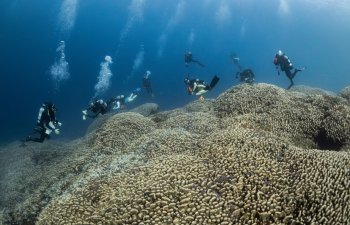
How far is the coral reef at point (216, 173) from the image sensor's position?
4.28 metres

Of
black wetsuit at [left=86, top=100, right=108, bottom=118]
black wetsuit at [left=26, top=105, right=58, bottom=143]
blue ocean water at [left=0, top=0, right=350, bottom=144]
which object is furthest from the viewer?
blue ocean water at [left=0, top=0, right=350, bottom=144]

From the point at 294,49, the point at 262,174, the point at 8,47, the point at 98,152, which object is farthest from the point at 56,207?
the point at 294,49

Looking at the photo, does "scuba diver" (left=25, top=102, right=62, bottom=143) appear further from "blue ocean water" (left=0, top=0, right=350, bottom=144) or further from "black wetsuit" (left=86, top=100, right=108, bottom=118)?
"blue ocean water" (left=0, top=0, right=350, bottom=144)

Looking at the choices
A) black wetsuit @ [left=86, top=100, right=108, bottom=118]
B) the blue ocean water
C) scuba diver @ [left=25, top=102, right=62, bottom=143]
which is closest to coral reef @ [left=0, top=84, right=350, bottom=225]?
scuba diver @ [left=25, top=102, right=62, bottom=143]

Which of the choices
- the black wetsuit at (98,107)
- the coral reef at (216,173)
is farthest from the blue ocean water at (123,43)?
the coral reef at (216,173)

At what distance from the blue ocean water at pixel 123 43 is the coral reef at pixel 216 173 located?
44.2 m

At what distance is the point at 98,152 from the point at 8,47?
99.6 meters

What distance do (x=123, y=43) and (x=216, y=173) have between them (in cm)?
10790

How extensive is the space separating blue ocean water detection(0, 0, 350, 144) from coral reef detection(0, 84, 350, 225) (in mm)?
44210

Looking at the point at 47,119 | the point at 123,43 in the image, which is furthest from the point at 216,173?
the point at 123,43

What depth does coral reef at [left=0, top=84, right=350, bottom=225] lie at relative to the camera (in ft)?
Result: 14.0

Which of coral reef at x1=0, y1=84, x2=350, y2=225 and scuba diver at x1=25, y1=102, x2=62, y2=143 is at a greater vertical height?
scuba diver at x1=25, y1=102, x2=62, y2=143

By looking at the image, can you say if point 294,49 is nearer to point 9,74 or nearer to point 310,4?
point 310,4

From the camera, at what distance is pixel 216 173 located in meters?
4.79
